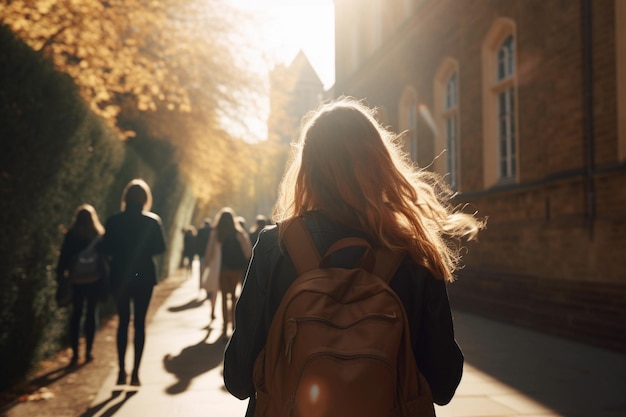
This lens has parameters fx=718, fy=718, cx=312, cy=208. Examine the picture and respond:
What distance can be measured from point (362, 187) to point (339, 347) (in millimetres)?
539

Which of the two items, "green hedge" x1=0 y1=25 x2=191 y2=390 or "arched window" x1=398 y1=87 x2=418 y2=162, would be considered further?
"arched window" x1=398 y1=87 x2=418 y2=162

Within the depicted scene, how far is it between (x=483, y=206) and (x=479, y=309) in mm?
1980

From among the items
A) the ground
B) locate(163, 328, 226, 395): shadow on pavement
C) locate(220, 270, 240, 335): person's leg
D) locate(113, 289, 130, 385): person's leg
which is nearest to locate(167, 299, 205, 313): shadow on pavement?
locate(220, 270, 240, 335): person's leg

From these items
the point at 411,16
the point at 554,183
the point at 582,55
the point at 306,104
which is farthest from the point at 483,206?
the point at 306,104

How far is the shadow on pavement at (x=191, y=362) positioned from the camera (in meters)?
7.23

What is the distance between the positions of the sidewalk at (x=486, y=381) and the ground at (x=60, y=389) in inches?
7.1

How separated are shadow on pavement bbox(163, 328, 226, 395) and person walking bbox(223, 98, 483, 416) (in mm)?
4776

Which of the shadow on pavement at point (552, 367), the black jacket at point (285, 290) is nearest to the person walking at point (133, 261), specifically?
the shadow on pavement at point (552, 367)

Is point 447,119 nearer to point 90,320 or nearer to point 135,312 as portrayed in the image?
point 90,320

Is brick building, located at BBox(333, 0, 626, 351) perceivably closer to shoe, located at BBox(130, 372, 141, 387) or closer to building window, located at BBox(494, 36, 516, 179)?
building window, located at BBox(494, 36, 516, 179)

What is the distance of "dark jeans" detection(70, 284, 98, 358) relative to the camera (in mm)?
8367

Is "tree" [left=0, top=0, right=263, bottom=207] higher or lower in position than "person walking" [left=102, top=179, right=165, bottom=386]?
higher

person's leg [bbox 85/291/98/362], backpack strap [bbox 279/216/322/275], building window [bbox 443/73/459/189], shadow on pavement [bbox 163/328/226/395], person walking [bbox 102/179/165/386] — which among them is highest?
building window [bbox 443/73/459/189]

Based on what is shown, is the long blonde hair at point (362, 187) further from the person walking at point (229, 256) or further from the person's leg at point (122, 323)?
the person walking at point (229, 256)
